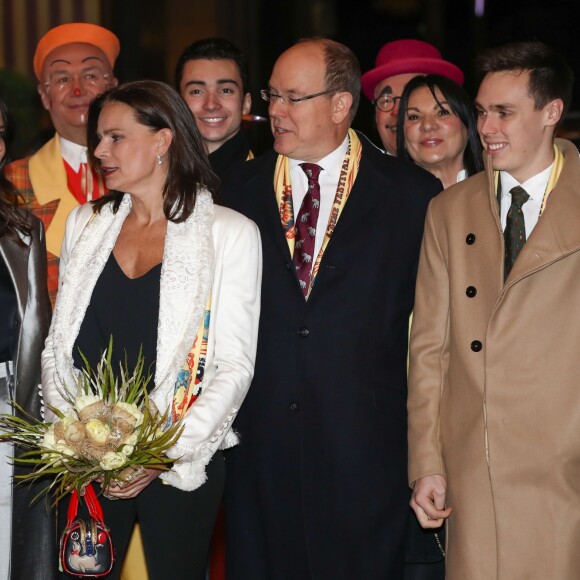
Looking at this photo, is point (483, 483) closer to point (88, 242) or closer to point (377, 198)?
point (377, 198)

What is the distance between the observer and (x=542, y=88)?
339 cm

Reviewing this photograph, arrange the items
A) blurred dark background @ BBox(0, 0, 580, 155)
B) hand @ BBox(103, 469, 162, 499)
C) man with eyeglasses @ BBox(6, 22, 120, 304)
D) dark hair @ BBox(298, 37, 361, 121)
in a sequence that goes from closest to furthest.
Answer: hand @ BBox(103, 469, 162, 499), dark hair @ BBox(298, 37, 361, 121), man with eyeglasses @ BBox(6, 22, 120, 304), blurred dark background @ BBox(0, 0, 580, 155)

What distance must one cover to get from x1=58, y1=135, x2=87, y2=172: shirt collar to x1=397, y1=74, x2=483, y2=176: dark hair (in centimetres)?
127

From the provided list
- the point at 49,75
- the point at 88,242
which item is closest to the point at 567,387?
the point at 88,242

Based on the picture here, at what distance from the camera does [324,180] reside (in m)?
3.79

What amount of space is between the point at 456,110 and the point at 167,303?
1.52 metres

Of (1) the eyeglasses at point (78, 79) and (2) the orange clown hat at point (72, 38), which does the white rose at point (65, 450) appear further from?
(2) the orange clown hat at point (72, 38)

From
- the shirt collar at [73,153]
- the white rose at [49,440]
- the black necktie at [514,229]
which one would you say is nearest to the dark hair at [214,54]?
the shirt collar at [73,153]

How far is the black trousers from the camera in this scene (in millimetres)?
3293

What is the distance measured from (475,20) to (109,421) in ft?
18.5

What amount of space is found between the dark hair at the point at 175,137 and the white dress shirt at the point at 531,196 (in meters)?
0.90

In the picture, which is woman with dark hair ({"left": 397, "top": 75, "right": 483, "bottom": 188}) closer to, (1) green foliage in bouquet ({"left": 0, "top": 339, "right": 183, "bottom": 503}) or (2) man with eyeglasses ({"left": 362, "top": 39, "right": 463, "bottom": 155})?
(2) man with eyeglasses ({"left": 362, "top": 39, "right": 463, "bottom": 155})

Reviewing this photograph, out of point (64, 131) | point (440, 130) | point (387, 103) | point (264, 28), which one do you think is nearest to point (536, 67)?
point (440, 130)

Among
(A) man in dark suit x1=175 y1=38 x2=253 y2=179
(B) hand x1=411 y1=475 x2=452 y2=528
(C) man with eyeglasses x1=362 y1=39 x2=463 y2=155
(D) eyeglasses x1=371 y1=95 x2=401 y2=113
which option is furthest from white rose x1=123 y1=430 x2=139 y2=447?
(D) eyeglasses x1=371 y1=95 x2=401 y2=113
